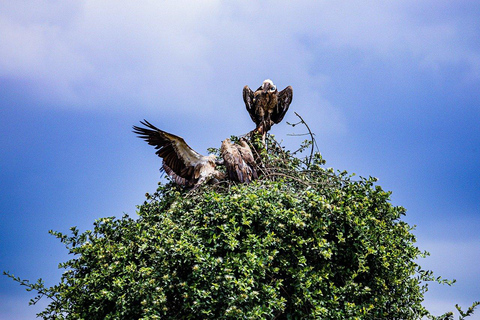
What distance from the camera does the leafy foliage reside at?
5.21 meters

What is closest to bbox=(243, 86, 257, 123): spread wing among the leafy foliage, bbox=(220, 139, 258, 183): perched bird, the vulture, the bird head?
the vulture

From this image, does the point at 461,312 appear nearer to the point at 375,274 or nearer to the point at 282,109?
the point at 375,274

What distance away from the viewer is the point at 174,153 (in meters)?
7.54

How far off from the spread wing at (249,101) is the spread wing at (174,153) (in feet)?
4.97

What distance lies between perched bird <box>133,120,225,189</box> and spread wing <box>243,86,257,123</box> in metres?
1.40

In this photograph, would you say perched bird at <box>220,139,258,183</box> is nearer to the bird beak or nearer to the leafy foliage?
the leafy foliage

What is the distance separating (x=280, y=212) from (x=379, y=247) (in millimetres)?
1318

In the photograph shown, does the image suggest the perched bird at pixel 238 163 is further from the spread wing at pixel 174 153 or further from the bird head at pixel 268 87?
the bird head at pixel 268 87

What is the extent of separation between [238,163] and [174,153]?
→ 1140 millimetres

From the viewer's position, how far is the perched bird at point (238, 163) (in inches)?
273

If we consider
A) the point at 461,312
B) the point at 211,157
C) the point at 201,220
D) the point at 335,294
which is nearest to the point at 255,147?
the point at 211,157

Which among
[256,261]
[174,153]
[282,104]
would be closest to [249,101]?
[282,104]

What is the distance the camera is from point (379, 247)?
5.92 metres

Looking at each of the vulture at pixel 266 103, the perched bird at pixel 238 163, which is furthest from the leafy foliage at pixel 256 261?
the vulture at pixel 266 103
